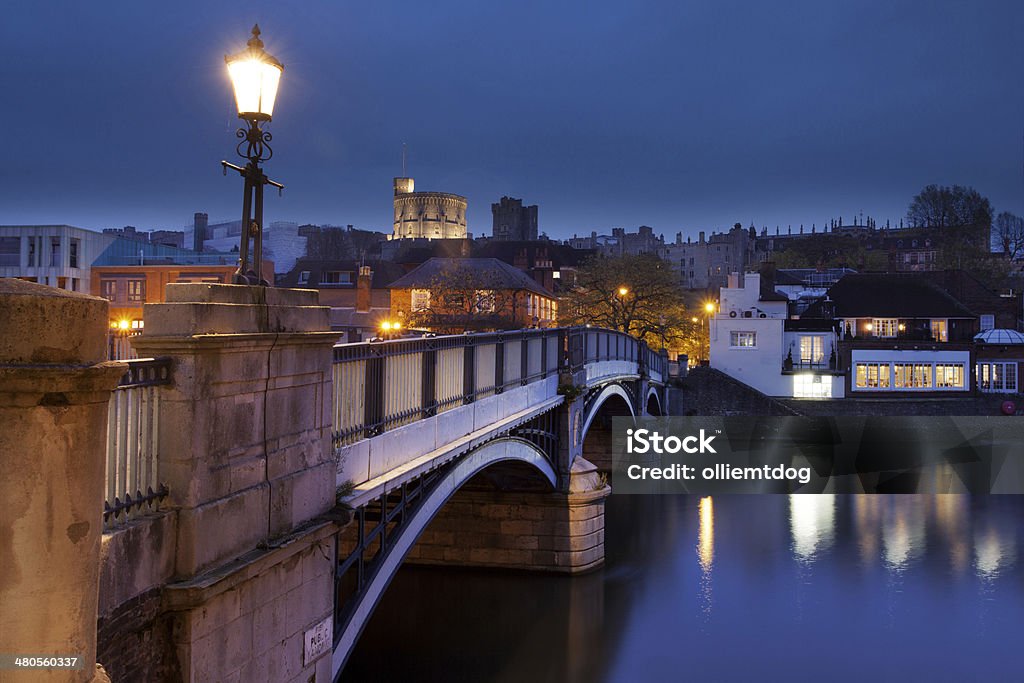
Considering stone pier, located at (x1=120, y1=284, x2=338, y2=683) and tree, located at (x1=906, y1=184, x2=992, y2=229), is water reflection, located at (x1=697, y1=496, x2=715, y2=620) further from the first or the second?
tree, located at (x1=906, y1=184, x2=992, y2=229)

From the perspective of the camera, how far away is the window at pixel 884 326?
224 feet

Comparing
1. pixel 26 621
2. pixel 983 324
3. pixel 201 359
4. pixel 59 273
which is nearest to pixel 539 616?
pixel 201 359

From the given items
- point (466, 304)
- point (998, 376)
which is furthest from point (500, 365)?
point (998, 376)

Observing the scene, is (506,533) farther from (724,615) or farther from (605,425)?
(605,425)

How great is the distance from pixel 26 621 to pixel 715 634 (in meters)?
21.6

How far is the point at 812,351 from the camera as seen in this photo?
67.6 m

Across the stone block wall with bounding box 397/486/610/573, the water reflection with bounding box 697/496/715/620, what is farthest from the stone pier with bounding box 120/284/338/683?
the water reflection with bounding box 697/496/715/620

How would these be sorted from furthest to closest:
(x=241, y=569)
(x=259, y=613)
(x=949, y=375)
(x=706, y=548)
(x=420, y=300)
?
(x=949, y=375) → (x=420, y=300) → (x=706, y=548) → (x=259, y=613) → (x=241, y=569)

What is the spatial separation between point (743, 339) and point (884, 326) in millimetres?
10942

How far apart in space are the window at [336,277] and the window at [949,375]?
49.1 m

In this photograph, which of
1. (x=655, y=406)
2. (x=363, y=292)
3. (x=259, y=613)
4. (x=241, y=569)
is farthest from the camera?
(x=363, y=292)

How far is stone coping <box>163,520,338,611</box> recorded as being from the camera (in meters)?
6.75

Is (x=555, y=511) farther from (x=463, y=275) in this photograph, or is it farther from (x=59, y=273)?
(x=59, y=273)

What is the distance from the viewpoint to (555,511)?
25.4 meters
